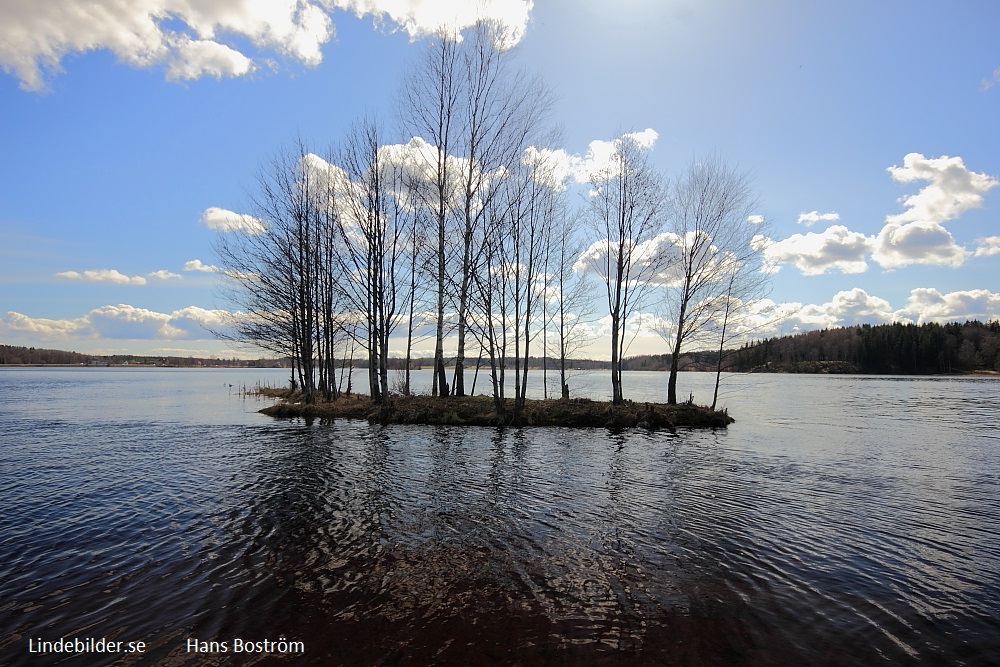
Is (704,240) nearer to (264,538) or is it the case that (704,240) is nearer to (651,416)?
(651,416)

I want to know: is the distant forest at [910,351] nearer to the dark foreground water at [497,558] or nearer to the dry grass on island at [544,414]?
the dry grass on island at [544,414]

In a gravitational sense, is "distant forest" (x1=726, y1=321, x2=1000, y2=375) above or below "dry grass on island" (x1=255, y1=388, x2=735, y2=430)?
above

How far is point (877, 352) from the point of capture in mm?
115188

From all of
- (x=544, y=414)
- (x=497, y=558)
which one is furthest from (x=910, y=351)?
(x=497, y=558)

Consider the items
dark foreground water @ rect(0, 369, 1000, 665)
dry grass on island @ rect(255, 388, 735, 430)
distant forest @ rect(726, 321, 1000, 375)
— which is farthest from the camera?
distant forest @ rect(726, 321, 1000, 375)

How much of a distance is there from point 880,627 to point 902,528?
438 centimetres

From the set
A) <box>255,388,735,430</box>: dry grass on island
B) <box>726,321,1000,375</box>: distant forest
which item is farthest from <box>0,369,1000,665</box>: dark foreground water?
<box>726,321,1000,375</box>: distant forest

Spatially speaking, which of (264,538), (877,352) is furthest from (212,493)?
(877,352)

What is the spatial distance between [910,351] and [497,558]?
474 ft

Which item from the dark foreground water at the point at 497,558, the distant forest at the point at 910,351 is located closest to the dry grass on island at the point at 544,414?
Answer: the dark foreground water at the point at 497,558

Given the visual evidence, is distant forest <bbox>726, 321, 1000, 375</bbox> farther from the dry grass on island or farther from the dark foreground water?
the dark foreground water

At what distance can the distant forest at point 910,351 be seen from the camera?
356 ft

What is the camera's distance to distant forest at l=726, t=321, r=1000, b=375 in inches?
4269

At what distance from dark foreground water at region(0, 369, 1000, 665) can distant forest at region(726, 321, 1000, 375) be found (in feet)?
352
